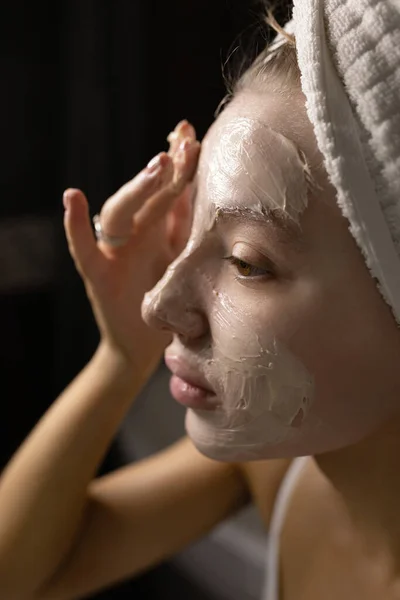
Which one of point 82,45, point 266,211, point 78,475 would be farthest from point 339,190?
point 82,45

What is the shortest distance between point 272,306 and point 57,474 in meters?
0.31

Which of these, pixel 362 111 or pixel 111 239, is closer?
pixel 362 111

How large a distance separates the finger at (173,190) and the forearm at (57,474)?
0.15 meters

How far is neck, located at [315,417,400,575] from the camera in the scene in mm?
611

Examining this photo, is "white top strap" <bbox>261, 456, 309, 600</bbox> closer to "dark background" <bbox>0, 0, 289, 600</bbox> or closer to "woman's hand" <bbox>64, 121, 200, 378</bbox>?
"woman's hand" <bbox>64, 121, 200, 378</bbox>

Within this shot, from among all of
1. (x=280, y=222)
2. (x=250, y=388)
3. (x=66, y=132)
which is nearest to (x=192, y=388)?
(x=250, y=388)

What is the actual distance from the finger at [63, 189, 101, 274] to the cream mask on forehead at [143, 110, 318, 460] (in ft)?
0.43

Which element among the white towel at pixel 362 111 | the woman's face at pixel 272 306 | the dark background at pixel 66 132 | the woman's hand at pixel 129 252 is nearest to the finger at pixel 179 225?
the woman's hand at pixel 129 252

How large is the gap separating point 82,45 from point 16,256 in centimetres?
39

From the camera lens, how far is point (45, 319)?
138 cm

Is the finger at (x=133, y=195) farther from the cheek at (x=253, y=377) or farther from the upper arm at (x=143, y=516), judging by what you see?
the upper arm at (x=143, y=516)

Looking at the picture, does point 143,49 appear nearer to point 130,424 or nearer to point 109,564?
point 130,424

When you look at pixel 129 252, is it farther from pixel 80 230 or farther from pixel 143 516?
pixel 143 516

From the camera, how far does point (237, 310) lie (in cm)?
54
